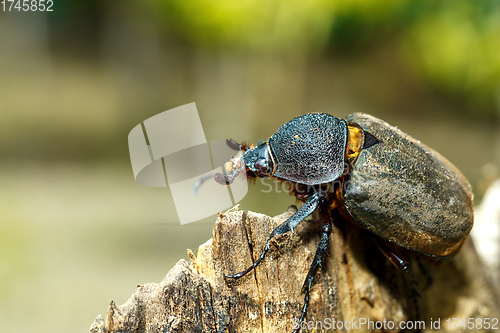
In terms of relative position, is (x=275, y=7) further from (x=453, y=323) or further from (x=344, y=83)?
(x=453, y=323)

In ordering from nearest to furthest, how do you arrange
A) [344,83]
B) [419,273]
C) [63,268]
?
[419,273]
[63,268]
[344,83]

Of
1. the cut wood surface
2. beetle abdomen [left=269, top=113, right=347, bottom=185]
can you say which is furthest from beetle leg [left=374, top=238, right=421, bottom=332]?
beetle abdomen [left=269, top=113, right=347, bottom=185]

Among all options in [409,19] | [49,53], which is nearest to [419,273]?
[409,19]

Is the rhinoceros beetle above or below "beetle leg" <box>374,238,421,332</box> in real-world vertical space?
above

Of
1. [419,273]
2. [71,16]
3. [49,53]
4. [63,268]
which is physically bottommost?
[63,268]

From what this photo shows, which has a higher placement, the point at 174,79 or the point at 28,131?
the point at 174,79
